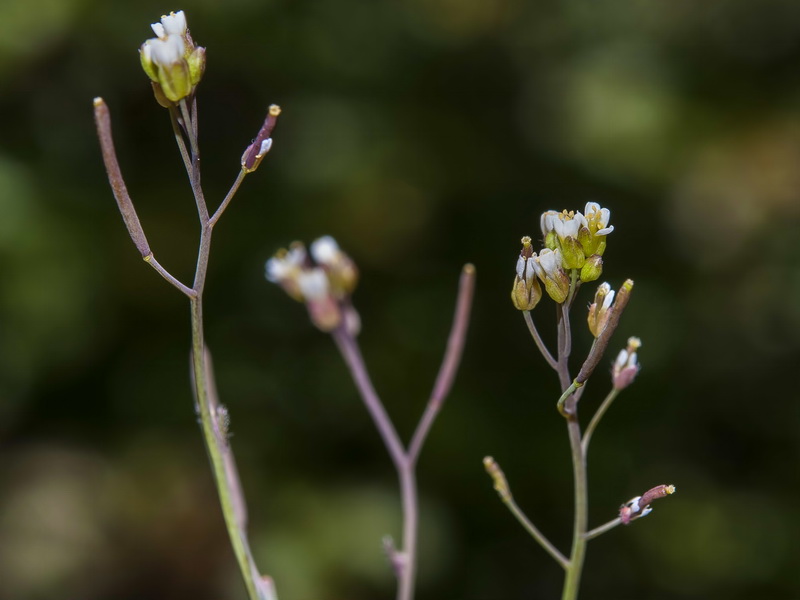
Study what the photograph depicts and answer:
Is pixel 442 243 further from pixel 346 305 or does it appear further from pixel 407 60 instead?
pixel 346 305

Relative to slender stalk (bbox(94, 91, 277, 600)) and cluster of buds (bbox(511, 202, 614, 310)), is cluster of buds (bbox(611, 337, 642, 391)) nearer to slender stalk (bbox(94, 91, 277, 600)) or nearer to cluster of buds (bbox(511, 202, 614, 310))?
cluster of buds (bbox(511, 202, 614, 310))

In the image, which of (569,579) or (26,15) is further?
(26,15)

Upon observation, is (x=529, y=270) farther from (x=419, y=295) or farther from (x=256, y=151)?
(x=419, y=295)

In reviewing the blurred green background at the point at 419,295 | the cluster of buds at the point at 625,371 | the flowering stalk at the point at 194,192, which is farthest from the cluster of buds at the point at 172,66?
the blurred green background at the point at 419,295

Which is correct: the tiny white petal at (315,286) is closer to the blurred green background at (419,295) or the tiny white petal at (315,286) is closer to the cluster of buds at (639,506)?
the cluster of buds at (639,506)

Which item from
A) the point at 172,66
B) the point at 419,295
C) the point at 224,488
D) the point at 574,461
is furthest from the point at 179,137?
the point at 419,295

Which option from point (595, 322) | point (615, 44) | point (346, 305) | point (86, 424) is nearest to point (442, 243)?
point (615, 44)
